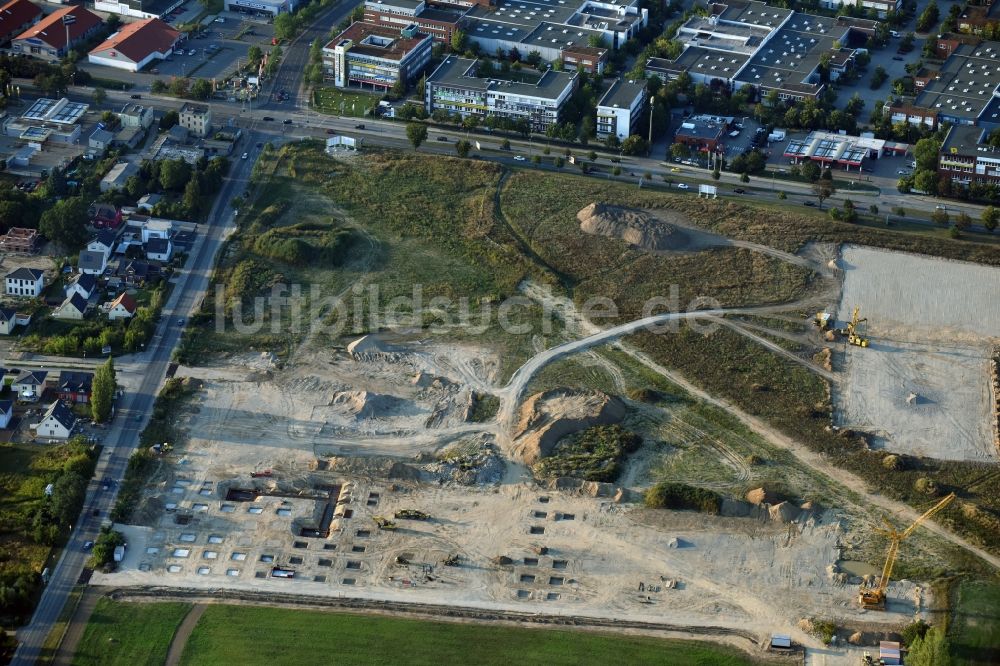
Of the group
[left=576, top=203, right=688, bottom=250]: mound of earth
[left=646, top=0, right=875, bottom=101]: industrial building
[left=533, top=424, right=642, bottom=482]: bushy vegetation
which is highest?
[left=646, top=0, right=875, bottom=101]: industrial building

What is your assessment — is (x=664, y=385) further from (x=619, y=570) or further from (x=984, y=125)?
(x=984, y=125)

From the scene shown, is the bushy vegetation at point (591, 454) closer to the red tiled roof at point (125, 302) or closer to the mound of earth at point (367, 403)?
the mound of earth at point (367, 403)

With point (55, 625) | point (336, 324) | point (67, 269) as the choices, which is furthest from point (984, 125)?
point (55, 625)

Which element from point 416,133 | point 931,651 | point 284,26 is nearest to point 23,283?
point 416,133

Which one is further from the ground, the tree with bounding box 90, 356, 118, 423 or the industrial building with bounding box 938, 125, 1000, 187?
the industrial building with bounding box 938, 125, 1000, 187

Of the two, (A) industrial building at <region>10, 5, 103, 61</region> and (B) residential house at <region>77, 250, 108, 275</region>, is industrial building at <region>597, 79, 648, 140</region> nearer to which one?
(B) residential house at <region>77, 250, 108, 275</region>

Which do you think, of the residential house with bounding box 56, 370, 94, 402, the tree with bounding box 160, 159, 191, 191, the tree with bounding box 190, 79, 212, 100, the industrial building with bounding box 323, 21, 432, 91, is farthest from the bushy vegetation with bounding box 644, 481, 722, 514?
the tree with bounding box 190, 79, 212, 100

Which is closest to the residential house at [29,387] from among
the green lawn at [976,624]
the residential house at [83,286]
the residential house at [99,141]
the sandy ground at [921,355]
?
the residential house at [83,286]
